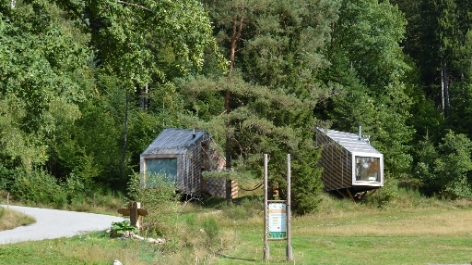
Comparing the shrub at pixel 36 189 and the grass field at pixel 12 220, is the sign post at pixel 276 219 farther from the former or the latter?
the shrub at pixel 36 189

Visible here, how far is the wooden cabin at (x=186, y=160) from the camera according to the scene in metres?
36.7

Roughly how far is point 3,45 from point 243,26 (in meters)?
25.0

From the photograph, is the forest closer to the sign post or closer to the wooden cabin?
the wooden cabin

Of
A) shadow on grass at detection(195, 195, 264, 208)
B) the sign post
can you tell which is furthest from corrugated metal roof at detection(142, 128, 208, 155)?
the sign post

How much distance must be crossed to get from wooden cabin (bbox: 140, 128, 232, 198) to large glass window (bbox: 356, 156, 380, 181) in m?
7.40

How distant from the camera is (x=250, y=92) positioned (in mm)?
33000

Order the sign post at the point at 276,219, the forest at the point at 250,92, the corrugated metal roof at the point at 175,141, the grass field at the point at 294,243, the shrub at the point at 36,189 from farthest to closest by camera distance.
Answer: the shrub at the point at 36,189 → the corrugated metal roof at the point at 175,141 → the sign post at the point at 276,219 → the grass field at the point at 294,243 → the forest at the point at 250,92

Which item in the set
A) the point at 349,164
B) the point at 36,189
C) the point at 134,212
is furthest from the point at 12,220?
the point at 349,164

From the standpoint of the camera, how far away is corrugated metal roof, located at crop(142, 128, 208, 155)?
3694 centimetres

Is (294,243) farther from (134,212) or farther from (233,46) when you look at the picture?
(233,46)

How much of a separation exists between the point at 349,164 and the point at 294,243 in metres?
16.8

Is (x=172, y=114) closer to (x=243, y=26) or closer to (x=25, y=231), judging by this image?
(x=243, y=26)

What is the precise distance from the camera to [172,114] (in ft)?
147

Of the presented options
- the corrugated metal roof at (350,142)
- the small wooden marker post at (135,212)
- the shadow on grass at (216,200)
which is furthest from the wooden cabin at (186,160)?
the small wooden marker post at (135,212)
